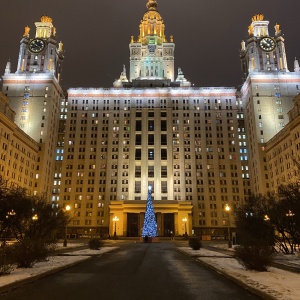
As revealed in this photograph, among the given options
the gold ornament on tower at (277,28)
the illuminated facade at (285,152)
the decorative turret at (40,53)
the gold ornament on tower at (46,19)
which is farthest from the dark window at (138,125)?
the gold ornament on tower at (277,28)

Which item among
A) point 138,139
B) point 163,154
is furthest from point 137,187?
point 138,139

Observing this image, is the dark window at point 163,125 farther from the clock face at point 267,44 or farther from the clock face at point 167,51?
the clock face at point 267,44

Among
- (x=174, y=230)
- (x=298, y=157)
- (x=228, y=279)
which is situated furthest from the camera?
(x=174, y=230)

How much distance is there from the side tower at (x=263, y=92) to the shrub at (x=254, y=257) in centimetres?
8041

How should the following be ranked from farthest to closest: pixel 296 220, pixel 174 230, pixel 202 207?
pixel 202 207 < pixel 174 230 < pixel 296 220

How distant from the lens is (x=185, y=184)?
345 ft

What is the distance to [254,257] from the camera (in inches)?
647

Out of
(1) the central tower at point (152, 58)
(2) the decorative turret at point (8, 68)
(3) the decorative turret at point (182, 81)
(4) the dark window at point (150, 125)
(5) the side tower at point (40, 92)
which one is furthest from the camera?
(1) the central tower at point (152, 58)

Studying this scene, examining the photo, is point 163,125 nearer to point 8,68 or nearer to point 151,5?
point 8,68

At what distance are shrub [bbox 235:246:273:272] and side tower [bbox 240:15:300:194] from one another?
8041cm

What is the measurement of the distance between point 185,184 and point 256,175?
23.1 m

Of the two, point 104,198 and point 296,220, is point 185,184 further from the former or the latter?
point 296,220

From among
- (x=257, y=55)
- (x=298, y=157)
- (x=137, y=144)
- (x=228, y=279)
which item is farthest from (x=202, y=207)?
(x=228, y=279)

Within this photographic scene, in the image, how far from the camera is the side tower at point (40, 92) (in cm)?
10119
